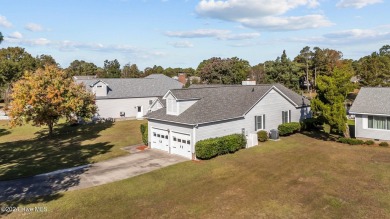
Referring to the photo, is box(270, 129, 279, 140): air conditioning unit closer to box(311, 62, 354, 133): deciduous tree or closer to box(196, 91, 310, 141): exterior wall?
box(196, 91, 310, 141): exterior wall

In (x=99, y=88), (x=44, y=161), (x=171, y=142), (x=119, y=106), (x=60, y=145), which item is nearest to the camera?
(x=44, y=161)

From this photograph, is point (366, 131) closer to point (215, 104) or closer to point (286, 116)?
point (286, 116)

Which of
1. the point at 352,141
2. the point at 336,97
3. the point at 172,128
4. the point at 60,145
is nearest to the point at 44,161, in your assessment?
the point at 60,145

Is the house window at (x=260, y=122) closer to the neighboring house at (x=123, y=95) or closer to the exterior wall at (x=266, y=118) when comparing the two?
the exterior wall at (x=266, y=118)

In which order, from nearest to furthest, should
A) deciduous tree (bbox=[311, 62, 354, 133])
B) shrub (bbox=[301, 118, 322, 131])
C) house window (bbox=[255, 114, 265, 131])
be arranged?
deciduous tree (bbox=[311, 62, 354, 133]), house window (bbox=[255, 114, 265, 131]), shrub (bbox=[301, 118, 322, 131])

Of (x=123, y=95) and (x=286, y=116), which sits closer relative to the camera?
(x=286, y=116)

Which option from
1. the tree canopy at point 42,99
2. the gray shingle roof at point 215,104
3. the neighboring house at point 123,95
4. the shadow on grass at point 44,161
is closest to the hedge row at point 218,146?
the gray shingle roof at point 215,104

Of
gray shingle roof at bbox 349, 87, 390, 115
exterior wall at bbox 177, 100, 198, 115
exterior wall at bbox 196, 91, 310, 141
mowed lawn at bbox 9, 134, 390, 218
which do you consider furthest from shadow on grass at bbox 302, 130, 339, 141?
exterior wall at bbox 177, 100, 198, 115
